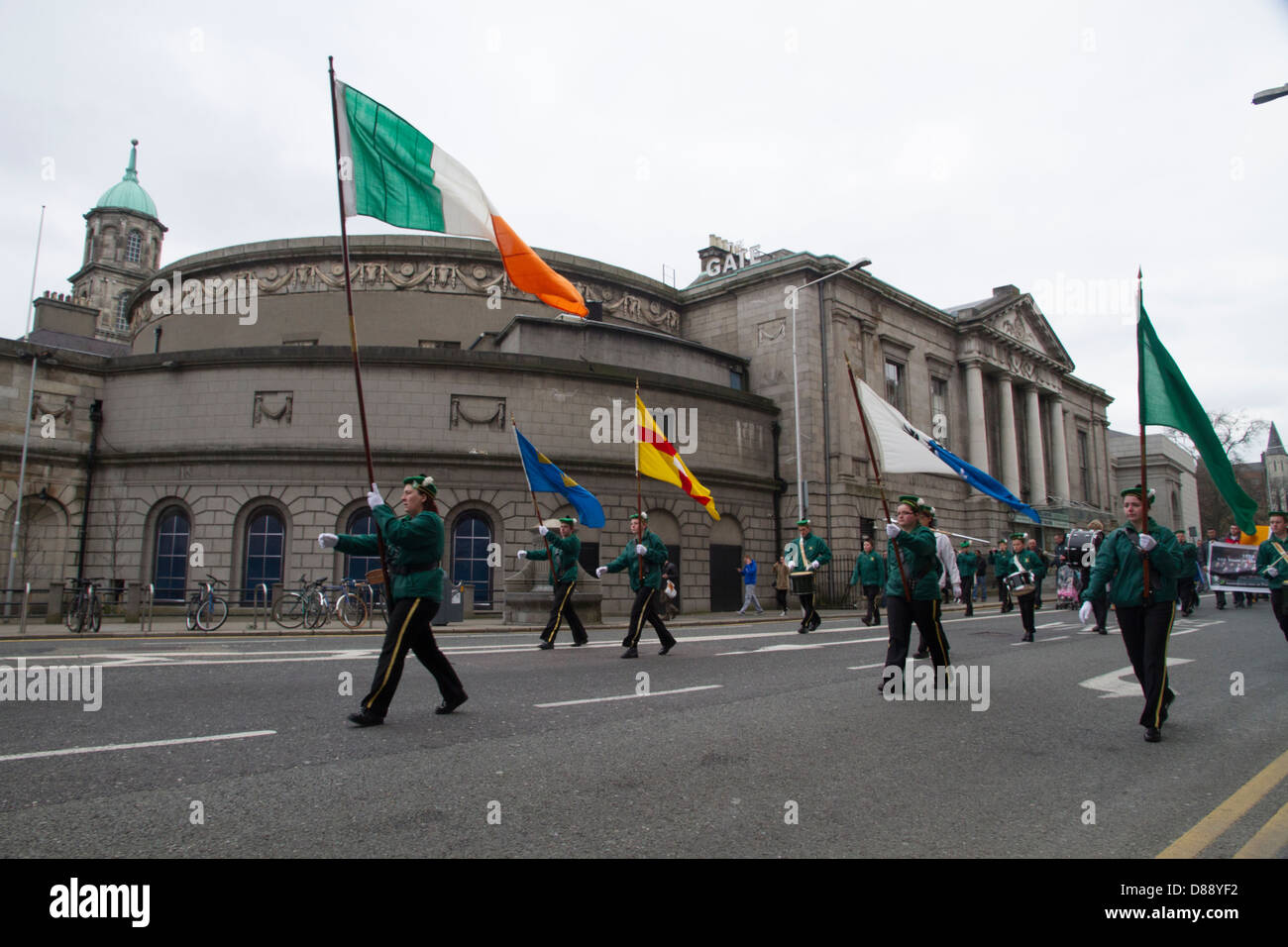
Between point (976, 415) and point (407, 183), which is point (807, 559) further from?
point (976, 415)

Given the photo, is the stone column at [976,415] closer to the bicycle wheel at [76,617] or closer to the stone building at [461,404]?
the stone building at [461,404]

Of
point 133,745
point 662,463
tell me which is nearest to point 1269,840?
point 133,745

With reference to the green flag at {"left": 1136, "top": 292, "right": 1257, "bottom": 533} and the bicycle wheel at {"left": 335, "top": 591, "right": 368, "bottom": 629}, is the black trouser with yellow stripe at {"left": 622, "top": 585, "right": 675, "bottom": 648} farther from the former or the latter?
the bicycle wheel at {"left": 335, "top": 591, "right": 368, "bottom": 629}

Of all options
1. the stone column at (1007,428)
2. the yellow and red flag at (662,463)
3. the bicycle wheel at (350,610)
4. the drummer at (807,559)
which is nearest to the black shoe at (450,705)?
the drummer at (807,559)

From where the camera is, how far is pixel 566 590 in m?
12.3

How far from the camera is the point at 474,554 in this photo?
2452 centimetres

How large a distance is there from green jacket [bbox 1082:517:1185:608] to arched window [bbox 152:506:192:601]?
76.4 feet

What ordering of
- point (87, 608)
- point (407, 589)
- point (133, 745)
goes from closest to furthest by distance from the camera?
point (133, 745)
point (407, 589)
point (87, 608)

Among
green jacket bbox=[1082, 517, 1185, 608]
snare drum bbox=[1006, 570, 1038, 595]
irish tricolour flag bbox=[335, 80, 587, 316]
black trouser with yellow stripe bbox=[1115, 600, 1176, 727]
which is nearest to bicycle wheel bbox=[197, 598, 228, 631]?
irish tricolour flag bbox=[335, 80, 587, 316]

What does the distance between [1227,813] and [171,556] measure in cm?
2541

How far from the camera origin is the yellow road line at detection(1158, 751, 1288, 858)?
12.4 ft
